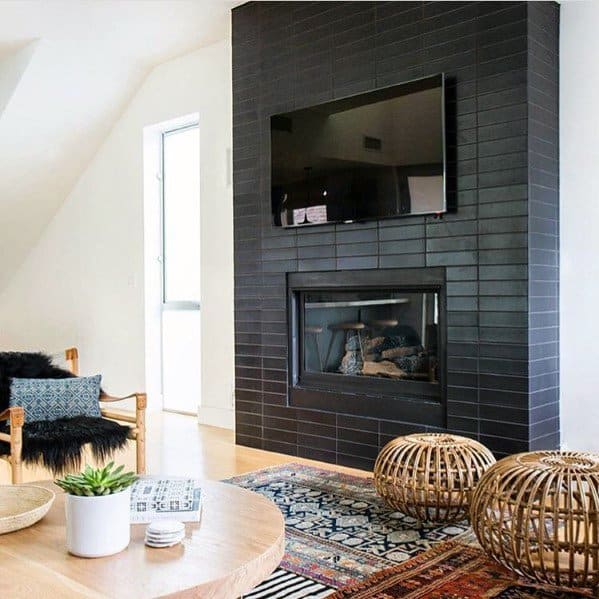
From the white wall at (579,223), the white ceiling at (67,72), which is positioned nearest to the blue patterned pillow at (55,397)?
the white wall at (579,223)

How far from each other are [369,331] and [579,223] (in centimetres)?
119

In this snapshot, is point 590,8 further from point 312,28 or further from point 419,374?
point 419,374

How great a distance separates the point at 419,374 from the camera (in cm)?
368

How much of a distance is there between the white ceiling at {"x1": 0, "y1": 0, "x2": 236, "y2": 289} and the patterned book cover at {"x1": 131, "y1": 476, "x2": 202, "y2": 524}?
340cm

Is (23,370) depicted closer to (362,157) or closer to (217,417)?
(217,417)

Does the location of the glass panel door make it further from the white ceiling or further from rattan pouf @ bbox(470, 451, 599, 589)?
rattan pouf @ bbox(470, 451, 599, 589)

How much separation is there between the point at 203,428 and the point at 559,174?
9.39 feet

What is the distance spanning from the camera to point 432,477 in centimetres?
271

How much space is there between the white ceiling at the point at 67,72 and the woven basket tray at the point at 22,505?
341 cm

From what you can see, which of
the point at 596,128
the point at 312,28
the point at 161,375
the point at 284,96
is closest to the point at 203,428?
the point at 161,375

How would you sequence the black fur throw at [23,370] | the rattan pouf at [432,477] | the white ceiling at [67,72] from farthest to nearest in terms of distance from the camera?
the white ceiling at [67,72] → the black fur throw at [23,370] → the rattan pouf at [432,477]

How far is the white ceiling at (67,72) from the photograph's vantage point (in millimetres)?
4598

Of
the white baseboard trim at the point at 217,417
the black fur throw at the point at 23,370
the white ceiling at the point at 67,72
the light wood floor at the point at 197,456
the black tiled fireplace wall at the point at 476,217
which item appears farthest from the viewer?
the white baseboard trim at the point at 217,417

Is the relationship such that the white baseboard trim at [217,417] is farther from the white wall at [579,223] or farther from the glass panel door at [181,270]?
the white wall at [579,223]
